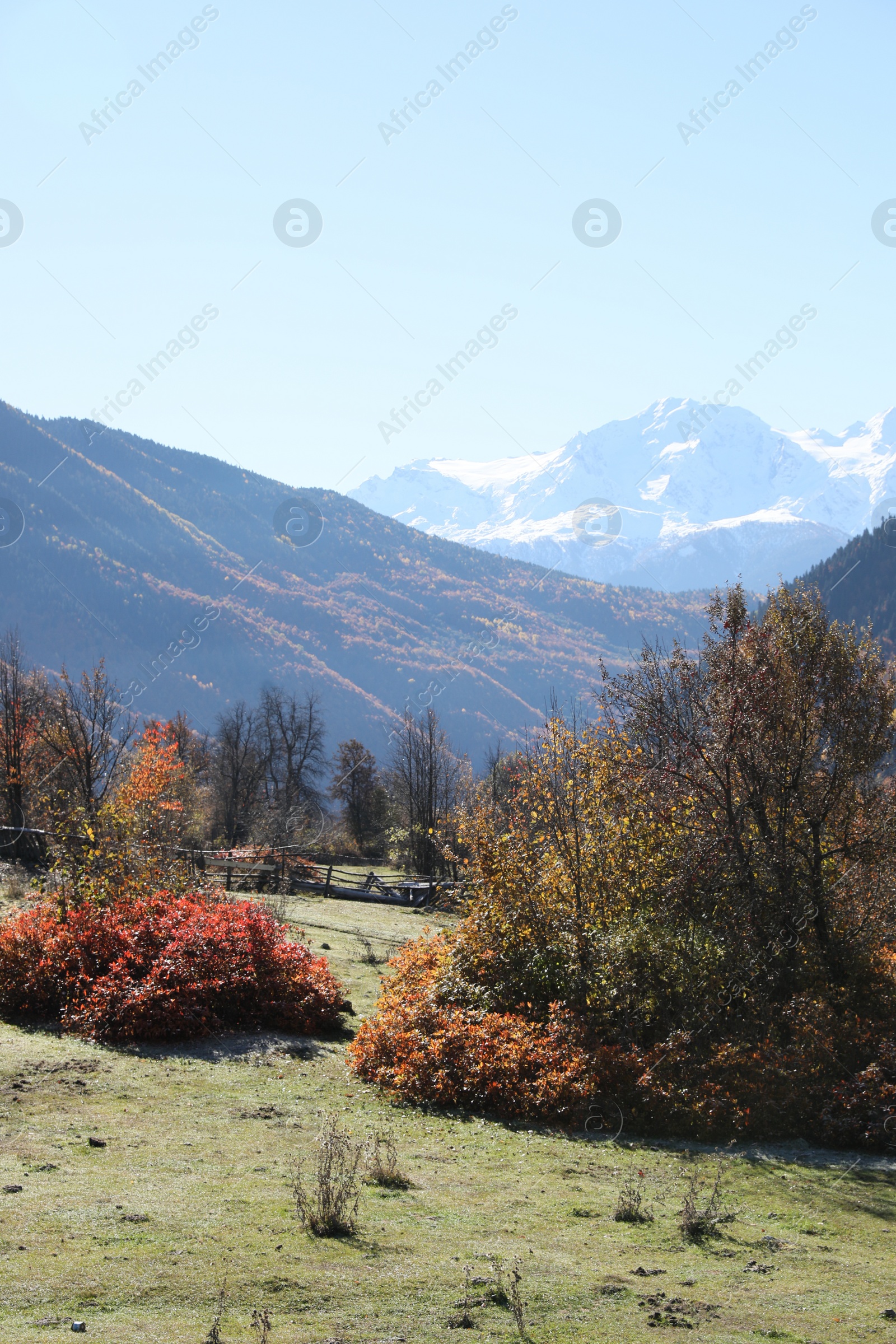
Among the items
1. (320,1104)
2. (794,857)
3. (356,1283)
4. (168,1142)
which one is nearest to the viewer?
(356,1283)

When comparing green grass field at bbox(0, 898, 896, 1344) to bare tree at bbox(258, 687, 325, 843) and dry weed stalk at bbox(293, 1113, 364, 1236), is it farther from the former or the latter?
bare tree at bbox(258, 687, 325, 843)

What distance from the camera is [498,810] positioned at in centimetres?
1731

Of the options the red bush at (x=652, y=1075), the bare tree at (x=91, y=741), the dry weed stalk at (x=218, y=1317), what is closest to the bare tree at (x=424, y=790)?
the bare tree at (x=91, y=741)

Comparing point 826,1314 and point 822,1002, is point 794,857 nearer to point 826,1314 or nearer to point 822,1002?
point 822,1002

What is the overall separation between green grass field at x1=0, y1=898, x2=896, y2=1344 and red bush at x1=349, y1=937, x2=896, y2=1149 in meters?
0.49

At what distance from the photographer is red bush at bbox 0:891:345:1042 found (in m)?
14.6

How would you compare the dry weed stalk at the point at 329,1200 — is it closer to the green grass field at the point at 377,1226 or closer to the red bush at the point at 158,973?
the green grass field at the point at 377,1226

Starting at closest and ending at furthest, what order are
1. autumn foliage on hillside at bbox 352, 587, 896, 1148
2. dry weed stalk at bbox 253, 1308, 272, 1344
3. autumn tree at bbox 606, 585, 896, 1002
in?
dry weed stalk at bbox 253, 1308, 272, 1344
autumn foliage on hillside at bbox 352, 587, 896, 1148
autumn tree at bbox 606, 585, 896, 1002

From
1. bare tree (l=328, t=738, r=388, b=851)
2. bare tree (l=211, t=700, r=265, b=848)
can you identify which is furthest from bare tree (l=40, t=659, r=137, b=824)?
bare tree (l=328, t=738, r=388, b=851)

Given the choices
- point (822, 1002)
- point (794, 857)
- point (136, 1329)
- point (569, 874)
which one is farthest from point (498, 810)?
point (136, 1329)

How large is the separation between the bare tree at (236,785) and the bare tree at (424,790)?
9.62m

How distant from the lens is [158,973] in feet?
48.8

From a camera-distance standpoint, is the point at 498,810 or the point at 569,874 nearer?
the point at 569,874

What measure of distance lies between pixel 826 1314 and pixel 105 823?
54.2 feet
